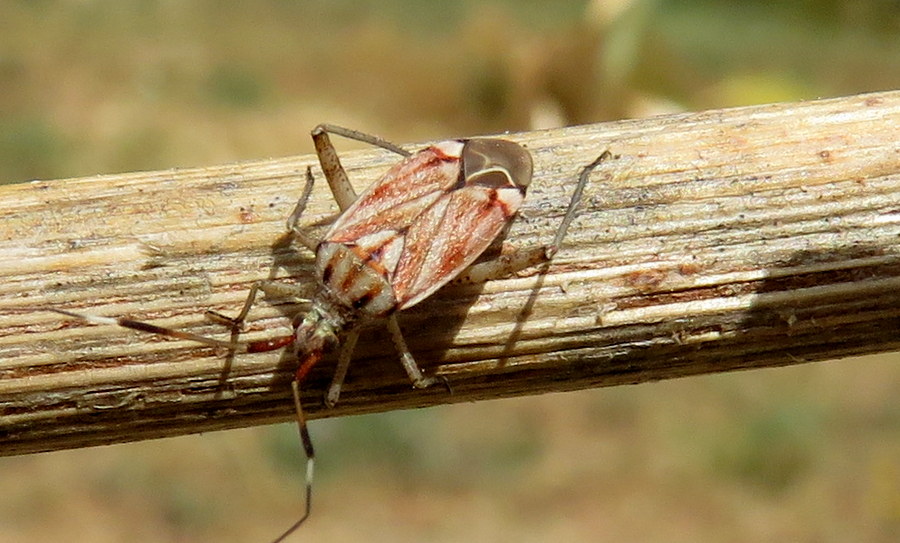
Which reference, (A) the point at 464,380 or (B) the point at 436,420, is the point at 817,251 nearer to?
(A) the point at 464,380

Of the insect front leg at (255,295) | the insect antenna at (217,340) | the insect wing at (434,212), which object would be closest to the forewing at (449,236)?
the insect wing at (434,212)

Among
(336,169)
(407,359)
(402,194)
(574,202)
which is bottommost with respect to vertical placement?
(407,359)

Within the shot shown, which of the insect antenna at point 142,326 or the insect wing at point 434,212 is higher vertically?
the insect wing at point 434,212

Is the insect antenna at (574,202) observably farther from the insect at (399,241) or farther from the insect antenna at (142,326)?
the insect antenna at (142,326)

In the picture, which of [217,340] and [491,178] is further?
[491,178]

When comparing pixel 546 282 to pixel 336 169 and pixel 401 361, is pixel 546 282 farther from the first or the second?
pixel 336 169

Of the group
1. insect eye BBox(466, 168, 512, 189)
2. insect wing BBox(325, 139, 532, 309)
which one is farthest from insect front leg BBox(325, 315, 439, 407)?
insect eye BBox(466, 168, 512, 189)

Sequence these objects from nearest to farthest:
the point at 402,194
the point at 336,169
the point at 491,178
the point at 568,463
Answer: the point at 336,169, the point at 491,178, the point at 402,194, the point at 568,463

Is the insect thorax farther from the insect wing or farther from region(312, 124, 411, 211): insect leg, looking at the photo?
region(312, 124, 411, 211): insect leg

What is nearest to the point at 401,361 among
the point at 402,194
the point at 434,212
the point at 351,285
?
the point at 351,285

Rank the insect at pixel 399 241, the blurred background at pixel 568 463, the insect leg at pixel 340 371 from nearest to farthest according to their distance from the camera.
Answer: the insect leg at pixel 340 371, the insect at pixel 399 241, the blurred background at pixel 568 463
